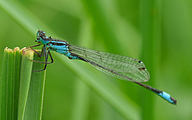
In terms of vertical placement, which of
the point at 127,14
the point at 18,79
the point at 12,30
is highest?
the point at 127,14

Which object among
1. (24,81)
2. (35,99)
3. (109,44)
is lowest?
(35,99)

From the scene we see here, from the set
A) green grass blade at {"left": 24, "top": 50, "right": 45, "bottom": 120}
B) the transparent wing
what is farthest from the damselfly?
green grass blade at {"left": 24, "top": 50, "right": 45, "bottom": 120}

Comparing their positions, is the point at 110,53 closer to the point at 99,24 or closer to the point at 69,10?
the point at 99,24

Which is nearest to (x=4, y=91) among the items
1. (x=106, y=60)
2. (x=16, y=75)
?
(x=16, y=75)

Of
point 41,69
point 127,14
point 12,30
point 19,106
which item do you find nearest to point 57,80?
point 12,30

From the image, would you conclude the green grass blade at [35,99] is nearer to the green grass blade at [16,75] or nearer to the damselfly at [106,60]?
the green grass blade at [16,75]

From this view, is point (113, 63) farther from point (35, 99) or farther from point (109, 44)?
point (35, 99)
